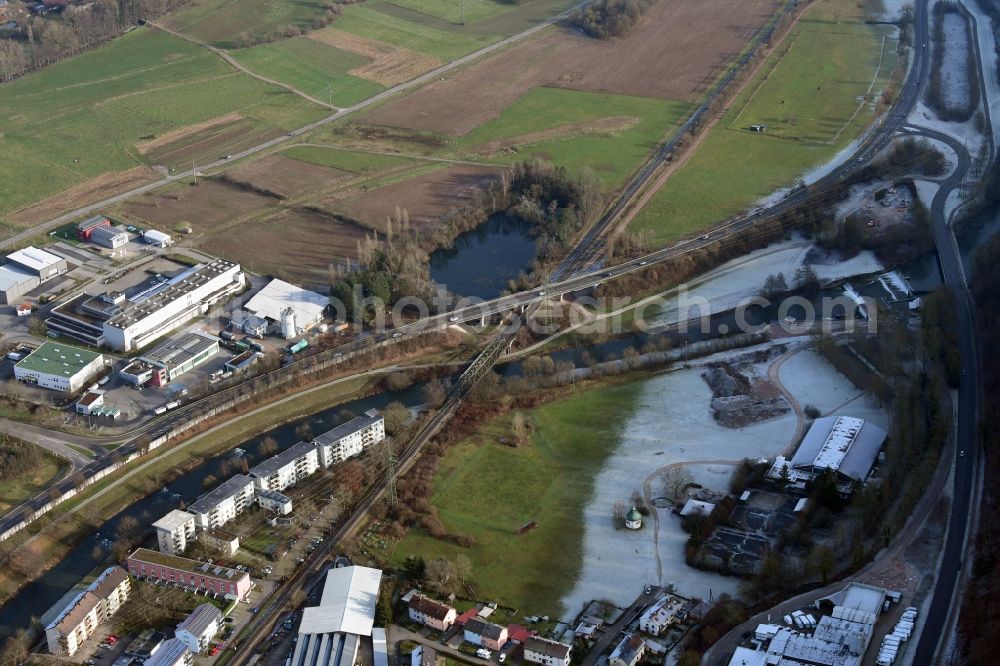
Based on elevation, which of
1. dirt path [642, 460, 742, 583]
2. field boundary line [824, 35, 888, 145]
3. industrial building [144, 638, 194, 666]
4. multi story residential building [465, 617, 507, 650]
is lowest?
industrial building [144, 638, 194, 666]

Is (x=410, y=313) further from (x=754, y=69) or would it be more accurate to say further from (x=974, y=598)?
(x=754, y=69)

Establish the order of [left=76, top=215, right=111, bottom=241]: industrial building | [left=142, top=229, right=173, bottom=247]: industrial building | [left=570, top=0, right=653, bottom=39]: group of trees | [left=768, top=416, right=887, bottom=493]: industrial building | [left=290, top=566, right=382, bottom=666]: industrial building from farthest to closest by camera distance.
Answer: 1. [left=570, top=0, right=653, bottom=39]: group of trees
2. [left=76, top=215, right=111, bottom=241]: industrial building
3. [left=142, top=229, right=173, bottom=247]: industrial building
4. [left=768, top=416, right=887, bottom=493]: industrial building
5. [left=290, top=566, right=382, bottom=666]: industrial building

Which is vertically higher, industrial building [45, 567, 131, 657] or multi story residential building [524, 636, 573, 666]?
multi story residential building [524, 636, 573, 666]

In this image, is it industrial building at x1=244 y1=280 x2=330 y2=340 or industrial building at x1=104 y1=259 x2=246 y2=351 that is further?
industrial building at x1=244 y1=280 x2=330 y2=340

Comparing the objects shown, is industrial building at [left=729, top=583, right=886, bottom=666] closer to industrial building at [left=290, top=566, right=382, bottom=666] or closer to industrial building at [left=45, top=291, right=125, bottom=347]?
industrial building at [left=290, top=566, right=382, bottom=666]

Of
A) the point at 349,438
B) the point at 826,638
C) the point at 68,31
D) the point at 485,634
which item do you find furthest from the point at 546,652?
the point at 68,31

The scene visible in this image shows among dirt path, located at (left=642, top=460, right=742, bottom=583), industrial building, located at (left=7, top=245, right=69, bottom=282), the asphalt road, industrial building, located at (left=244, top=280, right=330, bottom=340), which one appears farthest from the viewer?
industrial building, located at (left=7, top=245, right=69, bottom=282)

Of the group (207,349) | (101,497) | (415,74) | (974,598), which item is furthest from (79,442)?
(415,74)

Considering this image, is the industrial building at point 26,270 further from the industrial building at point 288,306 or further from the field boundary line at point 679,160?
the field boundary line at point 679,160

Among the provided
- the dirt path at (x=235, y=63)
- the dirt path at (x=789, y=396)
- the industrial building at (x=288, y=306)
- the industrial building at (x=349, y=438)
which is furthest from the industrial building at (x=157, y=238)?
the dirt path at (x=789, y=396)

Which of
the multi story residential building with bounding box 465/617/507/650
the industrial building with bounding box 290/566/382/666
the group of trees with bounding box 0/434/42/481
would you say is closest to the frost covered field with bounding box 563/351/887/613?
the multi story residential building with bounding box 465/617/507/650
